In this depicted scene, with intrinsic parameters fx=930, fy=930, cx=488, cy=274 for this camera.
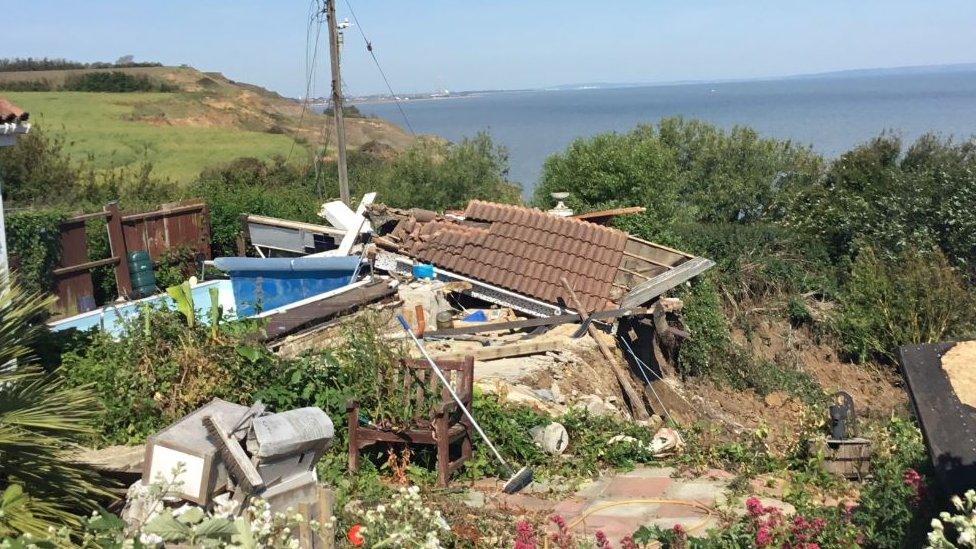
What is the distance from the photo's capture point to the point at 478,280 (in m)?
15.6

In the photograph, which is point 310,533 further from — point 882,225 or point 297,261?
point 882,225

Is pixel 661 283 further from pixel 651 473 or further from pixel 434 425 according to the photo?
pixel 434 425

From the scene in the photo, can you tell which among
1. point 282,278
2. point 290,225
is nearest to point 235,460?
point 282,278

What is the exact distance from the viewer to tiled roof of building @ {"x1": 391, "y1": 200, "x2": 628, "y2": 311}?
603 inches

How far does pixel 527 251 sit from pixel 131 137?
48152 millimetres

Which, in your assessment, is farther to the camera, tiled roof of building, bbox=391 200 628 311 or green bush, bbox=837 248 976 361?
green bush, bbox=837 248 976 361

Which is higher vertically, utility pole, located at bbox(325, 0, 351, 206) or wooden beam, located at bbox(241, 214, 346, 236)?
utility pole, located at bbox(325, 0, 351, 206)

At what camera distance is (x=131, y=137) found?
57.6 metres

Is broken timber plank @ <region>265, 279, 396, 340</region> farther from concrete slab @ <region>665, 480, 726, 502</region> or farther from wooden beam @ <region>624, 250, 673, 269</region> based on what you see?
concrete slab @ <region>665, 480, 726, 502</region>

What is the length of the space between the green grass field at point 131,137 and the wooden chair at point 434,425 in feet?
132

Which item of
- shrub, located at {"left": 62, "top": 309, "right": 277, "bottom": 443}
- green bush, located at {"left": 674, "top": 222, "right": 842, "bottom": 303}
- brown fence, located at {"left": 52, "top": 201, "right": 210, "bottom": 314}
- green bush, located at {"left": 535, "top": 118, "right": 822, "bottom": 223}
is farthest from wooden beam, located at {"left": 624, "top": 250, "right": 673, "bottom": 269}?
green bush, located at {"left": 535, "top": 118, "right": 822, "bottom": 223}

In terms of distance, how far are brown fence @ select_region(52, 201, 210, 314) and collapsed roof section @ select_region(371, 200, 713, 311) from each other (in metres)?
5.51

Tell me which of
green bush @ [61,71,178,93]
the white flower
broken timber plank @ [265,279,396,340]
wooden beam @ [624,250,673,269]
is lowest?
wooden beam @ [624,250,673,269]

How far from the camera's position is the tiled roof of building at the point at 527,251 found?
50.2 feet
